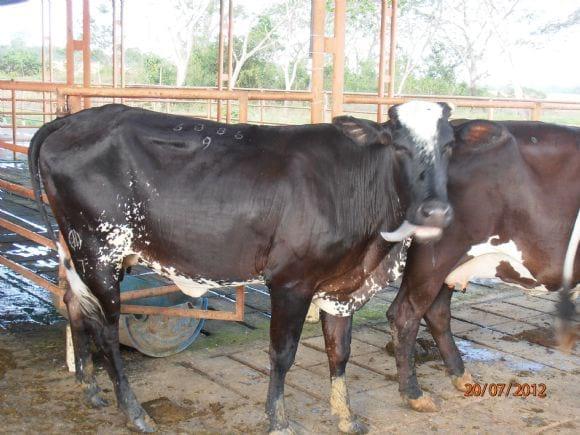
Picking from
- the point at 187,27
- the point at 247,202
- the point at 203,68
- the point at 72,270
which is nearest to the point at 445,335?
the point at 247,202

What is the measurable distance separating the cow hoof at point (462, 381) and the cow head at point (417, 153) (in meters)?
1.21

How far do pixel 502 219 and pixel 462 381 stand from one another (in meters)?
1.01

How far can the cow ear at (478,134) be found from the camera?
3.83 metres

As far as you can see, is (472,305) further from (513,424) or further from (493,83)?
(493,83)

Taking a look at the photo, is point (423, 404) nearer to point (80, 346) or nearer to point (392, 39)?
point (80, 346)

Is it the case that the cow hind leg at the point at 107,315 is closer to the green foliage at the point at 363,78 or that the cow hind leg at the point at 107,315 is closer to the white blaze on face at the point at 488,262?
the white blaze on face at the point at 488,262

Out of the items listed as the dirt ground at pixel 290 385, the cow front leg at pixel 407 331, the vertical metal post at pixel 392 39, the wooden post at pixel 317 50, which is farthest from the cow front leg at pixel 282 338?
the vertical metal post at pixel 392 39

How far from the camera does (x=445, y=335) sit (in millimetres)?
4469

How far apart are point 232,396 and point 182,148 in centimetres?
142

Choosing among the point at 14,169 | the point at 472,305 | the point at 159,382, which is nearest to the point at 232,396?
the point at 159,382

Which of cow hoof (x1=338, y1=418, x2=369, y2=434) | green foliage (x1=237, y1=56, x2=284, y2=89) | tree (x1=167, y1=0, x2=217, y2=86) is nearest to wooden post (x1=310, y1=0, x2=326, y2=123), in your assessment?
cow hoof (x1=338, y1=418, x2=369, y2=434)

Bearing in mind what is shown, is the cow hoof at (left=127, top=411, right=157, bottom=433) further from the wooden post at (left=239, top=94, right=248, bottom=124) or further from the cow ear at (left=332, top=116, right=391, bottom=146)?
the wooden post at (left=239, top=94, right=248, bottom=124)

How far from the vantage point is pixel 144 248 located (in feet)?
Answer: 12.4

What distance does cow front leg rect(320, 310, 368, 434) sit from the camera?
3.78 meters
